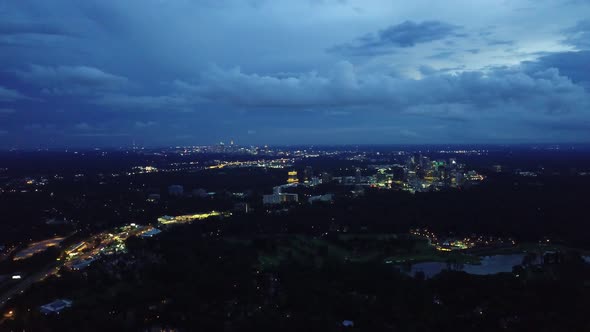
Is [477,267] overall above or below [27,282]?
below

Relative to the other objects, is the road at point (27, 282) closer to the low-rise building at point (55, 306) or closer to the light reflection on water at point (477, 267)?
the low-rise building at point (55, 306)

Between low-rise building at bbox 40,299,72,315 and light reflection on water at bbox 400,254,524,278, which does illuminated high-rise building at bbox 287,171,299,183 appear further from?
low-rise building at bbox 40,299,72,315

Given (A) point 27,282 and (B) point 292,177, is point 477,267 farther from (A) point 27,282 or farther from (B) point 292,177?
(B) point 292,177

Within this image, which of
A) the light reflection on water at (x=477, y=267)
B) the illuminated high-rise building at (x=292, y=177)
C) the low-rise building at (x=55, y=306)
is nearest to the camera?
the low-rise building at (x=55, y=306)

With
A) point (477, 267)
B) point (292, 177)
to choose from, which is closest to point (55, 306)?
point (477, 267)

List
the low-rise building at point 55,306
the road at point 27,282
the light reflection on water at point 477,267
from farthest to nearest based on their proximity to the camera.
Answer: the light reflection on water at point 477,267
the road at point 27,282
the low-rise building at point 55,306

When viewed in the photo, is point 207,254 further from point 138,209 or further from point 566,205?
point 566,205

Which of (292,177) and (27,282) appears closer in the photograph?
(27,282)

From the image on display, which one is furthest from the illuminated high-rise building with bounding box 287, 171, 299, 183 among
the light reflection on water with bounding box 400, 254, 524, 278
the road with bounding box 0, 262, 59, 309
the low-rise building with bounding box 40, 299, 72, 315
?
the low-rise building with bounding box 40, 299, 72, 315

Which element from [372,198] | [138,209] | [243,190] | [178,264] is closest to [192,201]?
[138,209]

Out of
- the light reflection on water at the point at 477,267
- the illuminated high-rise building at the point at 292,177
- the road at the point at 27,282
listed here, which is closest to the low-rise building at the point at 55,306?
the road at the point at 27,282

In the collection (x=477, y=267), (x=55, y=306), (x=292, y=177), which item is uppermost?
(x=292, y=177)
